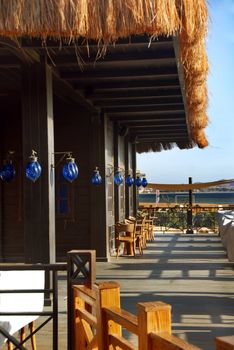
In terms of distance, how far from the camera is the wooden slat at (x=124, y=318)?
2273 mm

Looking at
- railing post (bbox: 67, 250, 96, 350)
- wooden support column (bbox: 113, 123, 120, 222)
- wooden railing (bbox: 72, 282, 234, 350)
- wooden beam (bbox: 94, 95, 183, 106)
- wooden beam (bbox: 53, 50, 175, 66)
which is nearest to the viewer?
wooden railing (bbox: 72, 282, 234, 350)

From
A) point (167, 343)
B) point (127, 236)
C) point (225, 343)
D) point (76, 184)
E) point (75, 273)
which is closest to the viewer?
point (225, 343)

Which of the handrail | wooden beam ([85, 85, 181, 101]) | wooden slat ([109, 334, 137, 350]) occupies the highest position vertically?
wooden beam ([85, 85, 181, 101])

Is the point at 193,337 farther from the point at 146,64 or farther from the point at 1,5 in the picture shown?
the point at 146,64

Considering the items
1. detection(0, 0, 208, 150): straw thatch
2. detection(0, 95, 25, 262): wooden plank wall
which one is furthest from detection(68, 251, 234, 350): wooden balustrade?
detection(0, 95, 25, 262): wooden plank wall

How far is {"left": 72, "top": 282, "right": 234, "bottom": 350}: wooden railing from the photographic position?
1995mm

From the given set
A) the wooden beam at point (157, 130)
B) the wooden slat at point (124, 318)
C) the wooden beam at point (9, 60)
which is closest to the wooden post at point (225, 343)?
the wooden slat at point (124, 318)

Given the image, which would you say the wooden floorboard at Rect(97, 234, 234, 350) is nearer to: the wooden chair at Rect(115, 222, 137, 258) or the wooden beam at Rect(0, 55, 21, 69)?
the wooden chair at Rect(115, 222, 137, 258)

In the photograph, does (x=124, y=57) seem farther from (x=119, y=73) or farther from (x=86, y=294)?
(x=86, y=294)

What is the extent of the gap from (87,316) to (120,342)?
574mm

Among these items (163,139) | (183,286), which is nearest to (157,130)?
(163,139)

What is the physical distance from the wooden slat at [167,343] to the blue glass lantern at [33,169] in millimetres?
4023

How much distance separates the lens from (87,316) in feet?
10.0

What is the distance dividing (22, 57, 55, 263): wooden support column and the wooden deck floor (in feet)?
2.27
